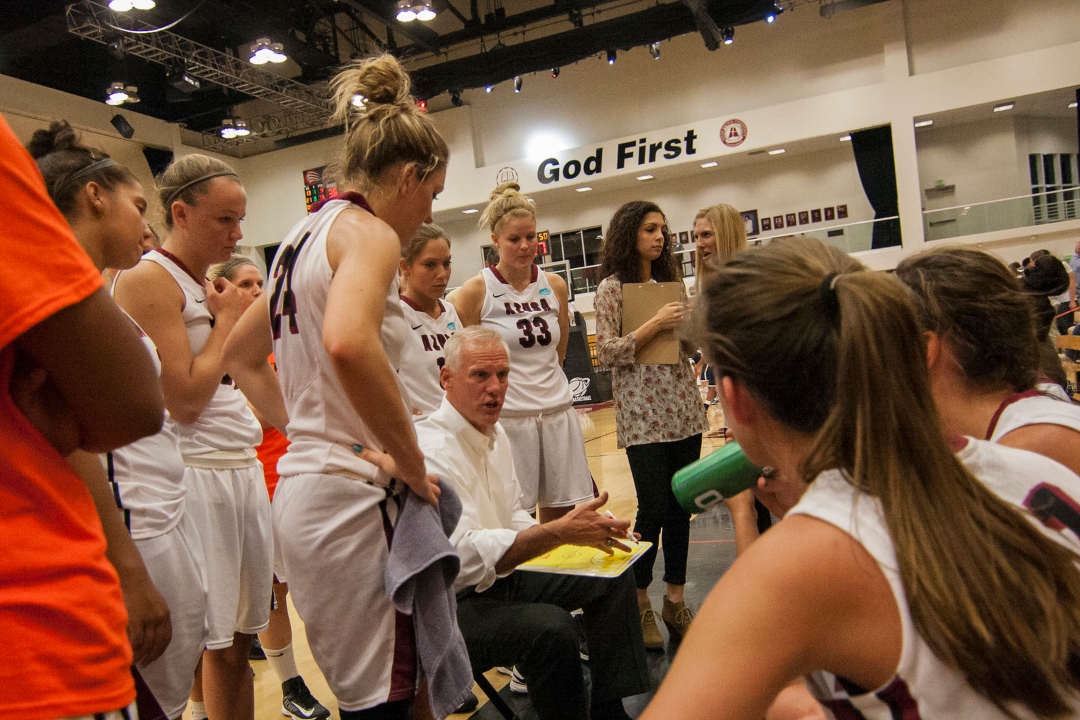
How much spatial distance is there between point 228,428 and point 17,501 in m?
1.76

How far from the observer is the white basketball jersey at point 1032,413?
1440mm

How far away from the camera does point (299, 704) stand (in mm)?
2984

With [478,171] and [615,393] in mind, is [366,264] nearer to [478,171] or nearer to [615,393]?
[615,393]

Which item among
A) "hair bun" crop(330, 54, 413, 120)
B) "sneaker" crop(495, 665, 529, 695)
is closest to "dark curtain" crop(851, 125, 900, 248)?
"sneaker" crop(495, 665, 529, 695)

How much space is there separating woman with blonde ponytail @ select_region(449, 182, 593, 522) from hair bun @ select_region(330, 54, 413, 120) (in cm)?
177

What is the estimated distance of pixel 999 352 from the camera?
1.55 meters

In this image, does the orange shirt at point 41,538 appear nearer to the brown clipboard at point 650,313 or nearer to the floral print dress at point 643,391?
the floral print dress at point 643,391

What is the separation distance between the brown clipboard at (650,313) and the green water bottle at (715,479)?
2.04 meters

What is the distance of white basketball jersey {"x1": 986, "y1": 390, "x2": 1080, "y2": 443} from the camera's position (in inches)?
56.7

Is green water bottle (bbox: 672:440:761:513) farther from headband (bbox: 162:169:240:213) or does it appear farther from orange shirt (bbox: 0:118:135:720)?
headband (bbox: 162:169:240:213)

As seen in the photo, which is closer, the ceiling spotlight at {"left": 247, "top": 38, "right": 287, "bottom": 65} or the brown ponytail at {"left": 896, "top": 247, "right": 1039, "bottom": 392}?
the brown ponytail at {"left": 896, "top": 247, "right": 1039, "bottom": 392}

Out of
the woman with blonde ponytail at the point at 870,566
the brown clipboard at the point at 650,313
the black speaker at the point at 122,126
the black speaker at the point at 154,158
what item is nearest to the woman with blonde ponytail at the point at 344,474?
the woman with blonde ponytail at the point at 870,566

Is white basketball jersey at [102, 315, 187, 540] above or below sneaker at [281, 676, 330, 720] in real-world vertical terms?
above

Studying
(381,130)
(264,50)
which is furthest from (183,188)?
(264,50)
